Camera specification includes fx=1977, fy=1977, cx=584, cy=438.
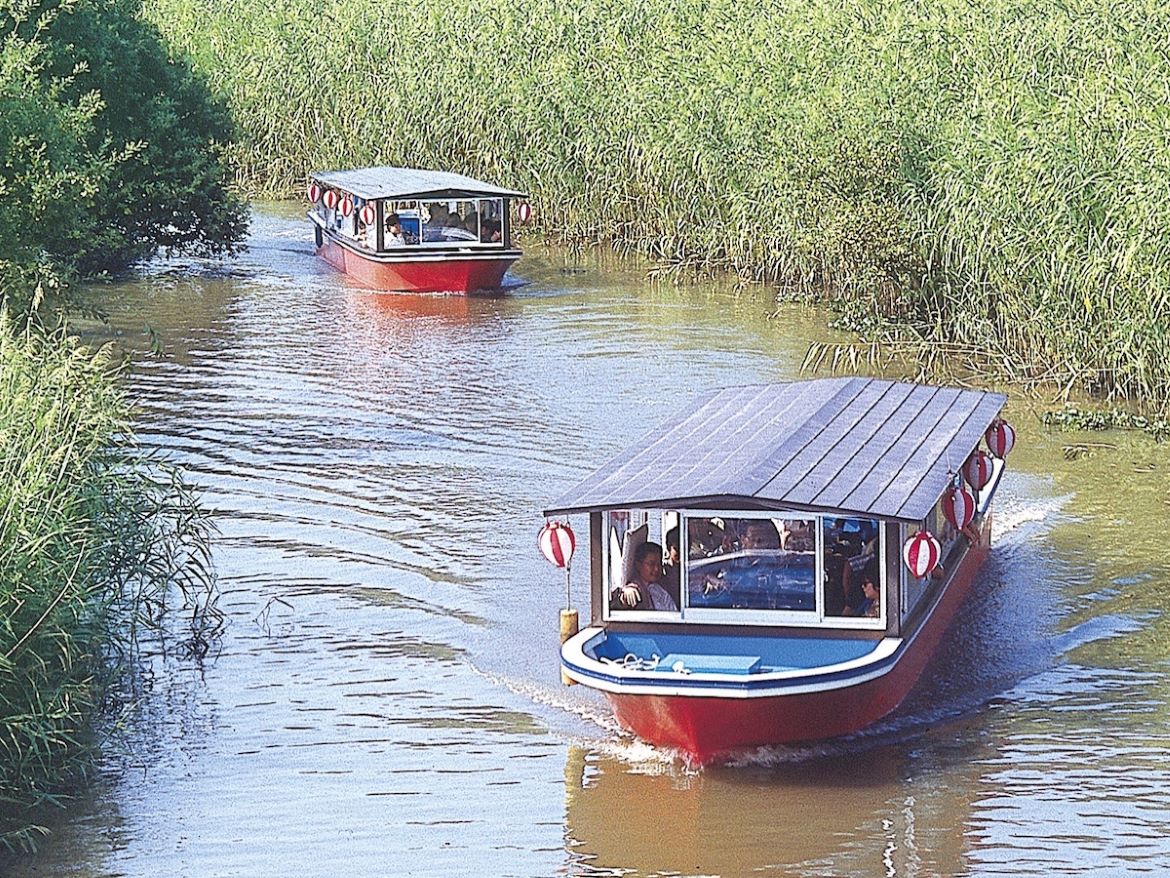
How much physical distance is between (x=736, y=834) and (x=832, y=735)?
133 cm

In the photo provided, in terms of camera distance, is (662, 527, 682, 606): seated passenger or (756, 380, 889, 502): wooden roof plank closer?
(756, 380, 889, 502): wooden roof plank

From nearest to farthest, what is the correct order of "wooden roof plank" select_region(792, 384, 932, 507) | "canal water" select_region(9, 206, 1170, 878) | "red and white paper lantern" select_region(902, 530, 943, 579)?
"canal water" select_region(9, 206, 1170, 878)
"red and white paper lantern" select_region(902, 530, 943, 579)
"wooden roof plank" select_region(792, 384, 932, 507)

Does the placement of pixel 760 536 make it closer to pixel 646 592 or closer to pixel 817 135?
pixel 646 592

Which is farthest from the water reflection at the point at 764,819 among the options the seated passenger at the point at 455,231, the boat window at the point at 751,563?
the seated passenger at the point at 455,231

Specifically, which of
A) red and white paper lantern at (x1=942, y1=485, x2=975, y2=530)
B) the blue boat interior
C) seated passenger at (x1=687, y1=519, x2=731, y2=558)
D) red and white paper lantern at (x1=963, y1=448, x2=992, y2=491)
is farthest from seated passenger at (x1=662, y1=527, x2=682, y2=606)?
red and white paper lantern at (x1=963, y1=448, x2=992, y2=491)

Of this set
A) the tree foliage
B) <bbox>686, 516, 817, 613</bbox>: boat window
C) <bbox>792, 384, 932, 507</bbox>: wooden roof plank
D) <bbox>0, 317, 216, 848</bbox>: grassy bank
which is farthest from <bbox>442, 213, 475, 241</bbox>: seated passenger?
<bbox>686, 516, 817, 613</bbox>: boat window

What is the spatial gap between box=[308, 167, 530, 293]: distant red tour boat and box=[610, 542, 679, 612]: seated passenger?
16376 millimetres

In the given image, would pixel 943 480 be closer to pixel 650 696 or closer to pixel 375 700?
pixel 650 696

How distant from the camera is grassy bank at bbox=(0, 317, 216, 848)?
33.6 feet

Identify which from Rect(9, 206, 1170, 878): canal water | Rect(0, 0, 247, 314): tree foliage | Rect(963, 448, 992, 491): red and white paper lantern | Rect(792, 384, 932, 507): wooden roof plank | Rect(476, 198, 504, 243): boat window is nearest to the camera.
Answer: Rect(9, 206, 1170, 878): canal water

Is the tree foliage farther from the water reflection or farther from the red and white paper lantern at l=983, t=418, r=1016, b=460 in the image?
the water reflection

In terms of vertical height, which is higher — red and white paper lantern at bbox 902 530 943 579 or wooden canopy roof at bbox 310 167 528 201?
wooden canopy roof at bbox 310 167 528 201

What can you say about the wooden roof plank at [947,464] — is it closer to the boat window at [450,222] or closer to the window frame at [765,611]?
the window frame at [765,611]

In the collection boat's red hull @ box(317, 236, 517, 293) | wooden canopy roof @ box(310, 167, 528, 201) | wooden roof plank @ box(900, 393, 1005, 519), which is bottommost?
wooden roof plank @ box(900, 393, 1005, 519)
